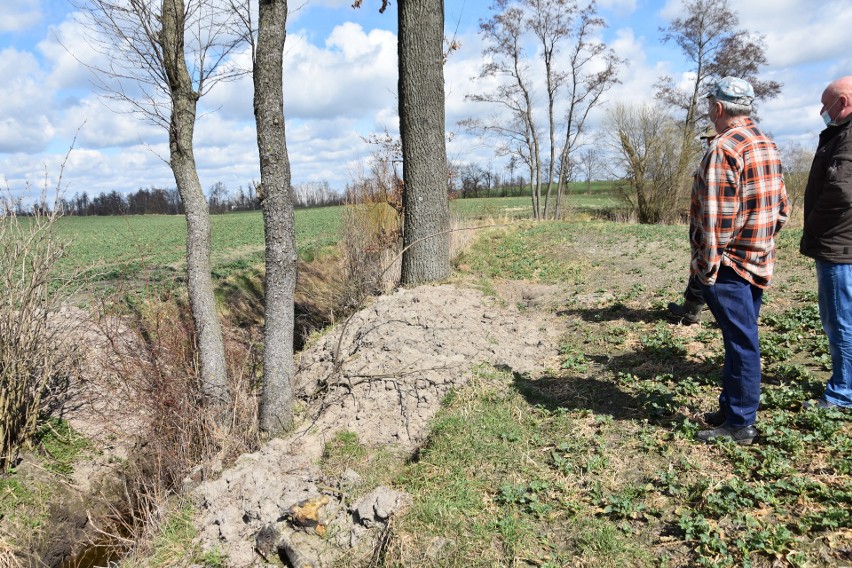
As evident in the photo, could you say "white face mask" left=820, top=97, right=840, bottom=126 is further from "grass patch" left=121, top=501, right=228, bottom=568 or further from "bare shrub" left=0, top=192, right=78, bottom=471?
"bare shrub" left=0, top=192, right=78, bottom=471

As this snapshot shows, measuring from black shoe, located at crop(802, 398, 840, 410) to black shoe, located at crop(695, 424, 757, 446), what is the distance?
53 centimetres

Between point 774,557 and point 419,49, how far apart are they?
736 centimetres

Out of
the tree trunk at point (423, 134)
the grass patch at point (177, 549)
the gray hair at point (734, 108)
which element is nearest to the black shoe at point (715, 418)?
the gray hair at point (734, 108)

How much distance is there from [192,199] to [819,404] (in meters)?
6.53

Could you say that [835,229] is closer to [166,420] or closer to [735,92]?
[735,92]

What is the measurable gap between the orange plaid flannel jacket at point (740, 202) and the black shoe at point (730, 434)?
98cm

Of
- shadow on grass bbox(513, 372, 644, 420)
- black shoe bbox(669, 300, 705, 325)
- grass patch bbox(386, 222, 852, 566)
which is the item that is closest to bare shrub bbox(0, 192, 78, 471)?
grass patch bbox(386, 222, 852, 566)

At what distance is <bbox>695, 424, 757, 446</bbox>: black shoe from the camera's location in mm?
3609

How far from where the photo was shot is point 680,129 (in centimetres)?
2183

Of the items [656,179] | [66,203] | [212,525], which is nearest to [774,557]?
[212,525]

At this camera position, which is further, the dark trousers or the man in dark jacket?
the dark trousers

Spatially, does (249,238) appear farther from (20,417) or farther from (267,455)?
(267,455)

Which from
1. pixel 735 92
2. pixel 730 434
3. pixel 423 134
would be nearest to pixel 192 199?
pixel 423 134

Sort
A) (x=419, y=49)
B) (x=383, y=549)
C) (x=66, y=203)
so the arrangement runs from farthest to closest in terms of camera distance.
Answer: (x=419, y=49) → (x=66, y=203) → (x=383, y=549)
